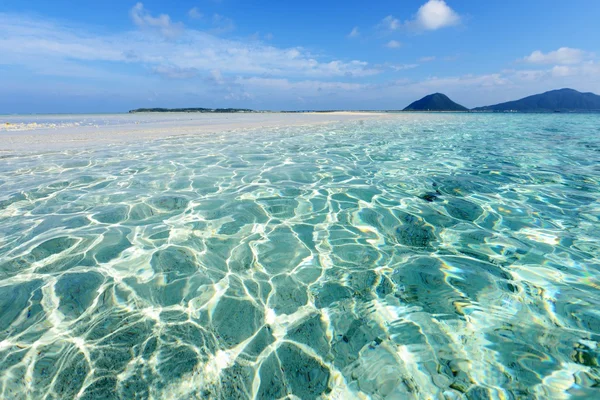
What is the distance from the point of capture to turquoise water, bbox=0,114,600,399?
223cm

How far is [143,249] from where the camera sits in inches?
160

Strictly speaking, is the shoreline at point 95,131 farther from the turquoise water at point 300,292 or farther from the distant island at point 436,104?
the distant island at point 436,104

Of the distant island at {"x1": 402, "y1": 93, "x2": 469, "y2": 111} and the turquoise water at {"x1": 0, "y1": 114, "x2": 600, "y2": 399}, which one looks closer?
the turquoise water at {"x1": 0, "y1": 114, "x2": 600, "y2": 399}

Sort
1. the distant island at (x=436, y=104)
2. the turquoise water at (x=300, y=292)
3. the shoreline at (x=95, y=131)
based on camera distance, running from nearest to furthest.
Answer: the turquoise water at (x=300, y=292) → the shoreline at (x=95, y=131) → the distant island at (x=436, y=104)

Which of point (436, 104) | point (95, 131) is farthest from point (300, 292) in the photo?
point (436, 104)

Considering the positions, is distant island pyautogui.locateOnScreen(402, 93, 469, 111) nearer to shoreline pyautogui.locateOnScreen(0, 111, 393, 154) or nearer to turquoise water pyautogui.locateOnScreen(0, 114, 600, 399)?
shoreline pyautogui.locateOnScreen(0, 111, 393, 154)

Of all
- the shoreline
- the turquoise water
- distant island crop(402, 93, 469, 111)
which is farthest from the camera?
distant island crop(402, 93, 469, 111)

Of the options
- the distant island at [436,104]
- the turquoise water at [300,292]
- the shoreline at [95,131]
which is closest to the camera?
the turquoise water at [300,292]

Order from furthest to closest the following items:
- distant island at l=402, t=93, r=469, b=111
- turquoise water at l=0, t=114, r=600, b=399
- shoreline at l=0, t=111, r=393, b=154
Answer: distant island at l=402, t=93, r=469, b=111 → shoreline at l=0, t=111, r=393, b=154 → turquoise water at l=0, t=114, r=600, b=399

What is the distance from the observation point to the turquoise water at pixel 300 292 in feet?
7.31

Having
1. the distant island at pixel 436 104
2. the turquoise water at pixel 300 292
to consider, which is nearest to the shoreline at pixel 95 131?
the turquoise water at pixel 300 292

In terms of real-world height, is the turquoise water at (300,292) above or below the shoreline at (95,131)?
below

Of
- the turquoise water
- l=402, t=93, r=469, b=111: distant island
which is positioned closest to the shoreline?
the turquoise water

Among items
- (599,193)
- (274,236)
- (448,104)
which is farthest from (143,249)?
(448,104)
